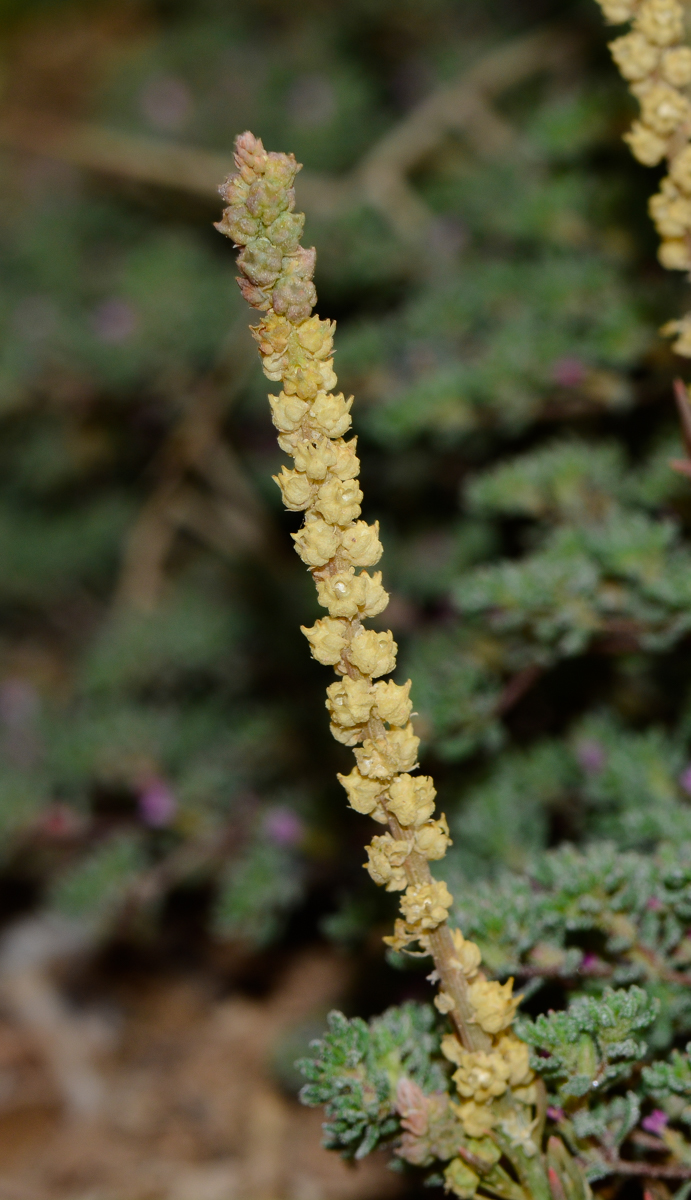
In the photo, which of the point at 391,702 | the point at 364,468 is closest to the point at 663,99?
the point at 391,702

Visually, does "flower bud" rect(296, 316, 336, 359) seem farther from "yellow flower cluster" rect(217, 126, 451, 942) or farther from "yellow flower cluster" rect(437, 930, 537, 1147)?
"yellow flower cluster" rect(437, 930, 537, 1147)

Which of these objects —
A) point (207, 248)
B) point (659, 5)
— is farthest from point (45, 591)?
point (659, 5)

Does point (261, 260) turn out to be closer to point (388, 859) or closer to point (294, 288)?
point (294, 288)

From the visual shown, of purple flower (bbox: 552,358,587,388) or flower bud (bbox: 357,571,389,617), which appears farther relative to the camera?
purple flower (bbox: 552,358,587,388)

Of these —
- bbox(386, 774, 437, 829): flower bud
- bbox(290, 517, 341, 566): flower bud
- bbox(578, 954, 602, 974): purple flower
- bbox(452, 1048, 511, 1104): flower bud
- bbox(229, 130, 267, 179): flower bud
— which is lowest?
bbox(452, 1048, 511, 1104): flower bud

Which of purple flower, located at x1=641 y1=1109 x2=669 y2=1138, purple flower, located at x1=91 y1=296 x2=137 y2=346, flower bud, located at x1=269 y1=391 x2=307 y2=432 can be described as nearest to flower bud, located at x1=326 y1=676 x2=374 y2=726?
flower bud, located at x1=269 y1=391 x2=307 y2=432

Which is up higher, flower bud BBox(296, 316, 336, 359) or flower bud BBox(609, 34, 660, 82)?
flower bud BBox(609, 34, 660, 82)

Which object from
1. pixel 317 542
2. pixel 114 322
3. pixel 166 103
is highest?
pixel 166 103
